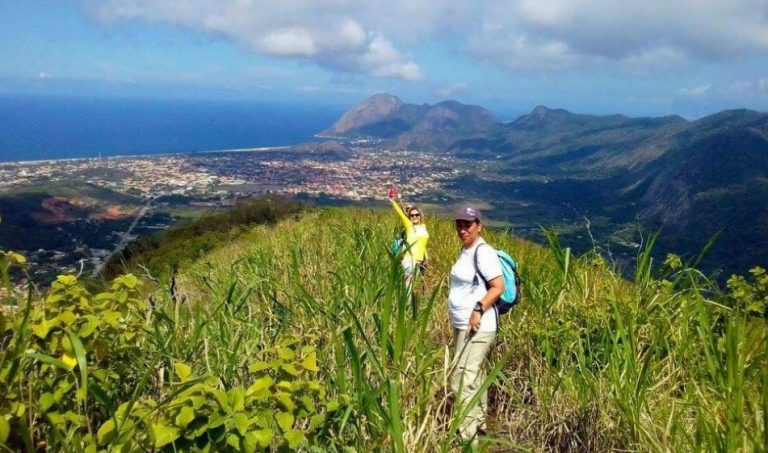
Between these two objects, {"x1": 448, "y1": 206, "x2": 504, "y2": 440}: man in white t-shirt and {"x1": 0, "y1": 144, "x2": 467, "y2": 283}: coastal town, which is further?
{"x1": 0, "y1": 144, "x2": 467, "y2": 283}: coastal town

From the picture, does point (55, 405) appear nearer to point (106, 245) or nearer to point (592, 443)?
point (592, 443)

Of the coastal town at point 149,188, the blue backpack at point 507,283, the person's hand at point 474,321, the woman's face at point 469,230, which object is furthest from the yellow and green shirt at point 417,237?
the coastal town at point 149,188

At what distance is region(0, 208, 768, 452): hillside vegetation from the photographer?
71.8 inches

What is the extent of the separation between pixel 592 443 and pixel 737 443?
0.92 meters

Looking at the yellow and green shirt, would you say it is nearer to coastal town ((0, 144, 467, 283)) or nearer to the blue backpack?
the blue backpack

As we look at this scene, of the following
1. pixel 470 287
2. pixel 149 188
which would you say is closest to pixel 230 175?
pixel 149 188

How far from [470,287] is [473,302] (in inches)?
4.7

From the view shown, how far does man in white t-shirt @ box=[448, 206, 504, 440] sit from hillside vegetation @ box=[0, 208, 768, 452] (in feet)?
0.72

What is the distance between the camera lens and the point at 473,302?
12.7ft

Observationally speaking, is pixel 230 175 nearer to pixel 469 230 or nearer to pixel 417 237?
pixel 417 237

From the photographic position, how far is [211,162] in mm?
119812

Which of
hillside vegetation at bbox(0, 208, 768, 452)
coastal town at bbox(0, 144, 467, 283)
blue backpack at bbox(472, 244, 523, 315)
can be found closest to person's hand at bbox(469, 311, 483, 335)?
blue backpack at bbox(472, 244, 523, 315)

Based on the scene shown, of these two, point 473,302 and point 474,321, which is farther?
point 473,302

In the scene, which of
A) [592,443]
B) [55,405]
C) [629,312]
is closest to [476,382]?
[592,443]
